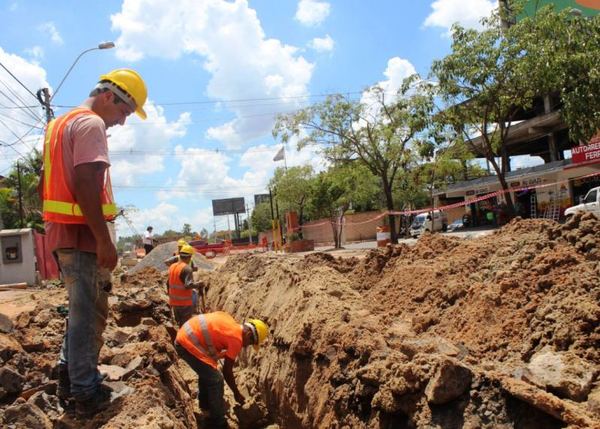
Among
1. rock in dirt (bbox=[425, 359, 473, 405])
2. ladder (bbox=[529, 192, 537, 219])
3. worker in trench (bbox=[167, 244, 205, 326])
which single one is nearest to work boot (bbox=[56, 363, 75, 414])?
rock in dirt (bbox=[425, 359, 473, 405])

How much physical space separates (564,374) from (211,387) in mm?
3480

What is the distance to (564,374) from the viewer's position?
10.8ft

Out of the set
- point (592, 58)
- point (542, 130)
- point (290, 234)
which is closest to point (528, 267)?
point (592, 58)

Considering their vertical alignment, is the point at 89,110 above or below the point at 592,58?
below

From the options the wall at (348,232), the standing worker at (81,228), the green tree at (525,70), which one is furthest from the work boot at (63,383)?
the wall at (348,232)

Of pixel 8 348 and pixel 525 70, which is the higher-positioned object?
pixel 525 70

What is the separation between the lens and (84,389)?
129 inches

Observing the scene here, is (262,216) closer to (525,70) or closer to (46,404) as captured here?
(525,70)

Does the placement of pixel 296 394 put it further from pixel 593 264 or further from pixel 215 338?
pixel 593 264

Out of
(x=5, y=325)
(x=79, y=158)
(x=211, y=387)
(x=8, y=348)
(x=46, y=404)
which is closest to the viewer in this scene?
(x=79, y=158)

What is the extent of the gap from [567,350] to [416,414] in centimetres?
121

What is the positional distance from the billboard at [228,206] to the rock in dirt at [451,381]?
68.1 metres

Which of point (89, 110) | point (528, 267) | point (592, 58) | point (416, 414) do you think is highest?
point (592, 58)

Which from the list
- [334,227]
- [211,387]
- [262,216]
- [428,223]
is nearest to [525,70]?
[211,387]
